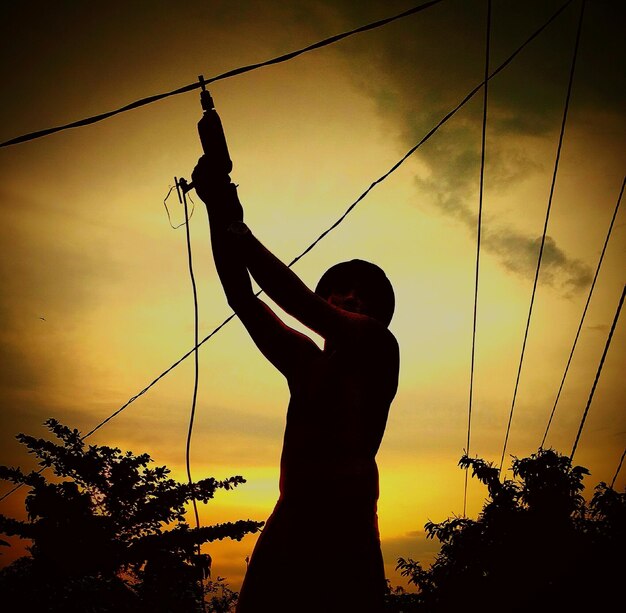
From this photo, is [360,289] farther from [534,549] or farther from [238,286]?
[534,549]

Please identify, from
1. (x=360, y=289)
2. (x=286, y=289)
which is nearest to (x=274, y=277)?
(x=286, y=289)

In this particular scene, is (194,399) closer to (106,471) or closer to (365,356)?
(365,356)

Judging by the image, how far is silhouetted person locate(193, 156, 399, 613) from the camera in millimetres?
1355

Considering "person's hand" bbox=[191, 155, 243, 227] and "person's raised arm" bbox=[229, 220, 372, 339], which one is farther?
"person's hand" bbox=[191, 155, 243, 227]

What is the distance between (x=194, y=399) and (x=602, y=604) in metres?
16.6

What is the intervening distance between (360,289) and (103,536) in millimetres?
17199

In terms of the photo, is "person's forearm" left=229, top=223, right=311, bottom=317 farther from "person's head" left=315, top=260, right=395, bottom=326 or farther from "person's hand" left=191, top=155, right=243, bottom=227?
"person's head" left=315, top=260, right=395, bottom=326

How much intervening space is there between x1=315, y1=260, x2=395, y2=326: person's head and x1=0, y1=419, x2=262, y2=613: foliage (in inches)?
560

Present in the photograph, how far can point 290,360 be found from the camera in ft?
5.37

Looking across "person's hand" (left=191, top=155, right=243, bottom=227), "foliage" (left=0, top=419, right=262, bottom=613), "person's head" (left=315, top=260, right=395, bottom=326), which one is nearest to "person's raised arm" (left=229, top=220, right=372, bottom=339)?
"person's hand" (left=191, top=155, right=243, bottom=227)

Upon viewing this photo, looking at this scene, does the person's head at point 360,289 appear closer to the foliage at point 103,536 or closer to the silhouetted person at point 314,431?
the silhouetted person at point 314,431

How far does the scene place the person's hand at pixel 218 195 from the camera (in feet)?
5.28

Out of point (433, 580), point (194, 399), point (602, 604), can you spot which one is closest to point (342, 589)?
point (194, 399)

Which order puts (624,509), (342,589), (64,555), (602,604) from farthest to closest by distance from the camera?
(624,509) < (64,555) < (602,604) < (342,589)
